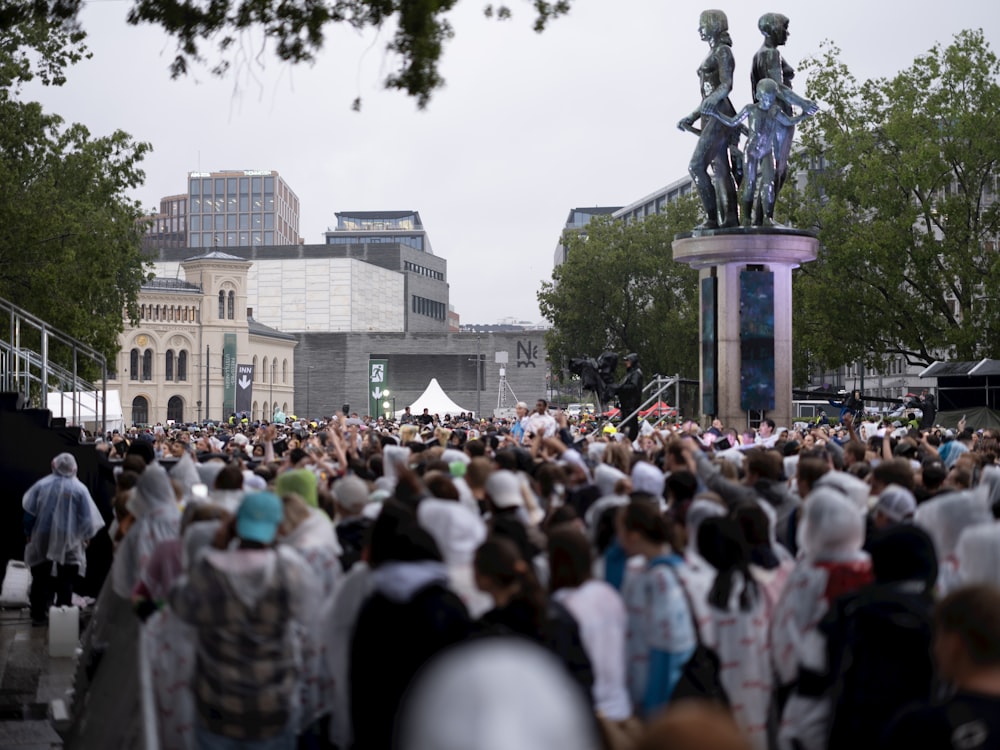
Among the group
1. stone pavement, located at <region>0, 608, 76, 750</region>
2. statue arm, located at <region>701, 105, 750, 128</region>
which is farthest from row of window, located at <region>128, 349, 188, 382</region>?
stone pavement, located at <region>0, 608, 76, 750</region>

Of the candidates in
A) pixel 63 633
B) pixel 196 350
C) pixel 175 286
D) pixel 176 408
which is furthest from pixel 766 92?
pixel 175 286

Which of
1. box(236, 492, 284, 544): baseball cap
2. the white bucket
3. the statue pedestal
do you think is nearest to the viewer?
box(236, 492, 284, 544): baseball cap

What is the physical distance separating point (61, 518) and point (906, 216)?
37590mm

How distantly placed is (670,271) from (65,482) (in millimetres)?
61338

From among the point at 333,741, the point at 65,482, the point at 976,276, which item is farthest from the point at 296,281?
the point at 333,741

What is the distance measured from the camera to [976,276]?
159 ft

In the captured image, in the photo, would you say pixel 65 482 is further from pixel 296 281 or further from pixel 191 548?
pixel 296 281

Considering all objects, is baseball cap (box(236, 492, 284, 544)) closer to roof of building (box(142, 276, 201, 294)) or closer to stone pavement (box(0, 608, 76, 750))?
stone pavement (box(0, 608, 76, 750))

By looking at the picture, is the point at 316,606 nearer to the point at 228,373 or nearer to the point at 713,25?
the point at 713,25

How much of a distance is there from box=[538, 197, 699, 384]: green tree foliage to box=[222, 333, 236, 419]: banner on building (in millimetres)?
47937

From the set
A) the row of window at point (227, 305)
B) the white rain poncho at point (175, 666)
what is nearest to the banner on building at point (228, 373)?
the row of window at point (227, 305)

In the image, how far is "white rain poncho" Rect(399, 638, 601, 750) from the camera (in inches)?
110

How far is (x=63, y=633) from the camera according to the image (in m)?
14.4

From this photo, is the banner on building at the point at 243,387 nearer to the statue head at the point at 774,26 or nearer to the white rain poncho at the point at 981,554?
the statue head at the point at 774,26
